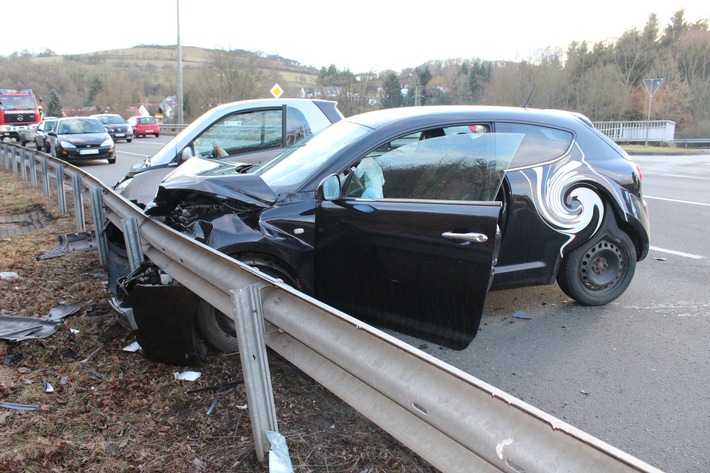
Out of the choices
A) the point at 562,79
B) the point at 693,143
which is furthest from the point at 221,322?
the point at 562,79

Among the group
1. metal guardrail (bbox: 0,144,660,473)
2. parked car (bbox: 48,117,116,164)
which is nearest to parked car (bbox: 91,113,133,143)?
parked car (bbox: 48,117,116,164)

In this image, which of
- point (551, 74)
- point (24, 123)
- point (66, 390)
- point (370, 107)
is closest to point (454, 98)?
point (370, 107)

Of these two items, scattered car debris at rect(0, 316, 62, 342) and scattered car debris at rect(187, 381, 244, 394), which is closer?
scattered car debris at rect(187, 381, 244, 394)

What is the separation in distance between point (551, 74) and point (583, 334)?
134ft

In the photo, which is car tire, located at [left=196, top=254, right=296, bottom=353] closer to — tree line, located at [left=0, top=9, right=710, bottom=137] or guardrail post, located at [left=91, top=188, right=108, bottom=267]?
guardrail post, located at [left=91, top=188, right=108, bottom=267]

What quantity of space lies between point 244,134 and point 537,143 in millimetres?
4297

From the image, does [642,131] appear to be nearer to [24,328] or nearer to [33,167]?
[33,167]

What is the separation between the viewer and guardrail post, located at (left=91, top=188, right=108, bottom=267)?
206 inches

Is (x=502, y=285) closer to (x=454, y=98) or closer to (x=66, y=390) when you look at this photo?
(x=66, y=390)

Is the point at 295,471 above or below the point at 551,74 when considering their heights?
below

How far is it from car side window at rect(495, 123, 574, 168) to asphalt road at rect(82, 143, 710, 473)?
1343 mm

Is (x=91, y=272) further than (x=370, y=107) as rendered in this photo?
No

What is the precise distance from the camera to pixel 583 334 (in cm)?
430

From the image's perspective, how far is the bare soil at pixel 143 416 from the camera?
2.49 metres
